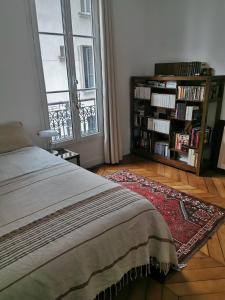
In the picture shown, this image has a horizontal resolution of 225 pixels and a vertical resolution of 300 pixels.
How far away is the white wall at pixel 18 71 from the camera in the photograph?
2.17m

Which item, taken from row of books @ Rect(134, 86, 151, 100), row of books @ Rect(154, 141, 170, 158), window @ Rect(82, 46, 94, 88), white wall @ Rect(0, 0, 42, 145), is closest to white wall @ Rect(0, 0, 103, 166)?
white wall @ Rect(0, 0, 42, 145)

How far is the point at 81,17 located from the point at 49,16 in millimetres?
432

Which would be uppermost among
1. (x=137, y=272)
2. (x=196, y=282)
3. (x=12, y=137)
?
(x=12, y=137)

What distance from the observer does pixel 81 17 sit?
2717 millimetres

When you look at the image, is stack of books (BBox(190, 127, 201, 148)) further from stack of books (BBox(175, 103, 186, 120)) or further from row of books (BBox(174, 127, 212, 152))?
stack of books (BBox(175, 103, 186, 120))

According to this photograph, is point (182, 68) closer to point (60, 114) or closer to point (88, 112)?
point (88, 112)

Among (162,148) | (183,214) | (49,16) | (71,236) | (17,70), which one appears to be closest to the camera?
(71,236)

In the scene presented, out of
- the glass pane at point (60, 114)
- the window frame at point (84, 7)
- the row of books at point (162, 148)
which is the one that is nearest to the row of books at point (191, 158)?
the row of books at point (162, 148)

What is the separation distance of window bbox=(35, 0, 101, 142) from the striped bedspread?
1.37m

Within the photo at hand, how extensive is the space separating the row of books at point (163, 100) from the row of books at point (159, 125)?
215mm

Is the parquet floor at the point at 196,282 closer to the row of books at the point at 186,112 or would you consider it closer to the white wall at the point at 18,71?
the row of books at the point at 186,112

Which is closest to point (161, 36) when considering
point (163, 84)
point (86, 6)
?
point (163, 84)

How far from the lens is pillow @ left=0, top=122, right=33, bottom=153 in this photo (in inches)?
82.5

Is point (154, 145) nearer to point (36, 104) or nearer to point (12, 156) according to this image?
point (36, 104)
